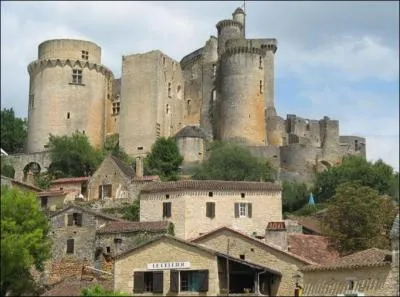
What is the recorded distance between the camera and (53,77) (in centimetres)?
7862

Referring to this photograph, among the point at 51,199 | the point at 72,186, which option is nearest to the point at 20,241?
the point at 51,199

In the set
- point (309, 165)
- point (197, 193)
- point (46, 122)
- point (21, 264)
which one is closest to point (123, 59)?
point (46, 122)

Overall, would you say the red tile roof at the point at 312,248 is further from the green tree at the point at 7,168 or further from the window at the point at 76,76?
the window at the point at 76,76

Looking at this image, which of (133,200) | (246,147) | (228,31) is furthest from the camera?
(228,31)

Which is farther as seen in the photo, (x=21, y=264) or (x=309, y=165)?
(x=309, y=165)

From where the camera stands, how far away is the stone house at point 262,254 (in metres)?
38.1

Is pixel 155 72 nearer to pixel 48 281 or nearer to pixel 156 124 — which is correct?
pixel 156 124

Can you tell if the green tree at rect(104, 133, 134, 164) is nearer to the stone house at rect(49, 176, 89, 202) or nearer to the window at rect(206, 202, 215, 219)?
the stone house at rect(49, 176, 89, 202)

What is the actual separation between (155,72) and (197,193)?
32.6 m

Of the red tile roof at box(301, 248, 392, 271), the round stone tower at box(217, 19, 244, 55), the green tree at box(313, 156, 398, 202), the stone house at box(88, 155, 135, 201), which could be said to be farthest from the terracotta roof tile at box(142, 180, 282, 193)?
the round stone tower at box(217, 19, 244, 55)

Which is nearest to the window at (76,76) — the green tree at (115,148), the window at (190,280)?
the green tree at (115,148)

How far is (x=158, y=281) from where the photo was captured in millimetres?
36594

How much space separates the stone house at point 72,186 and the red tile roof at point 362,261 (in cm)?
2830

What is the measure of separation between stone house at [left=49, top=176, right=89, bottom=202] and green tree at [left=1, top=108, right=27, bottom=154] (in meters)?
18.3
